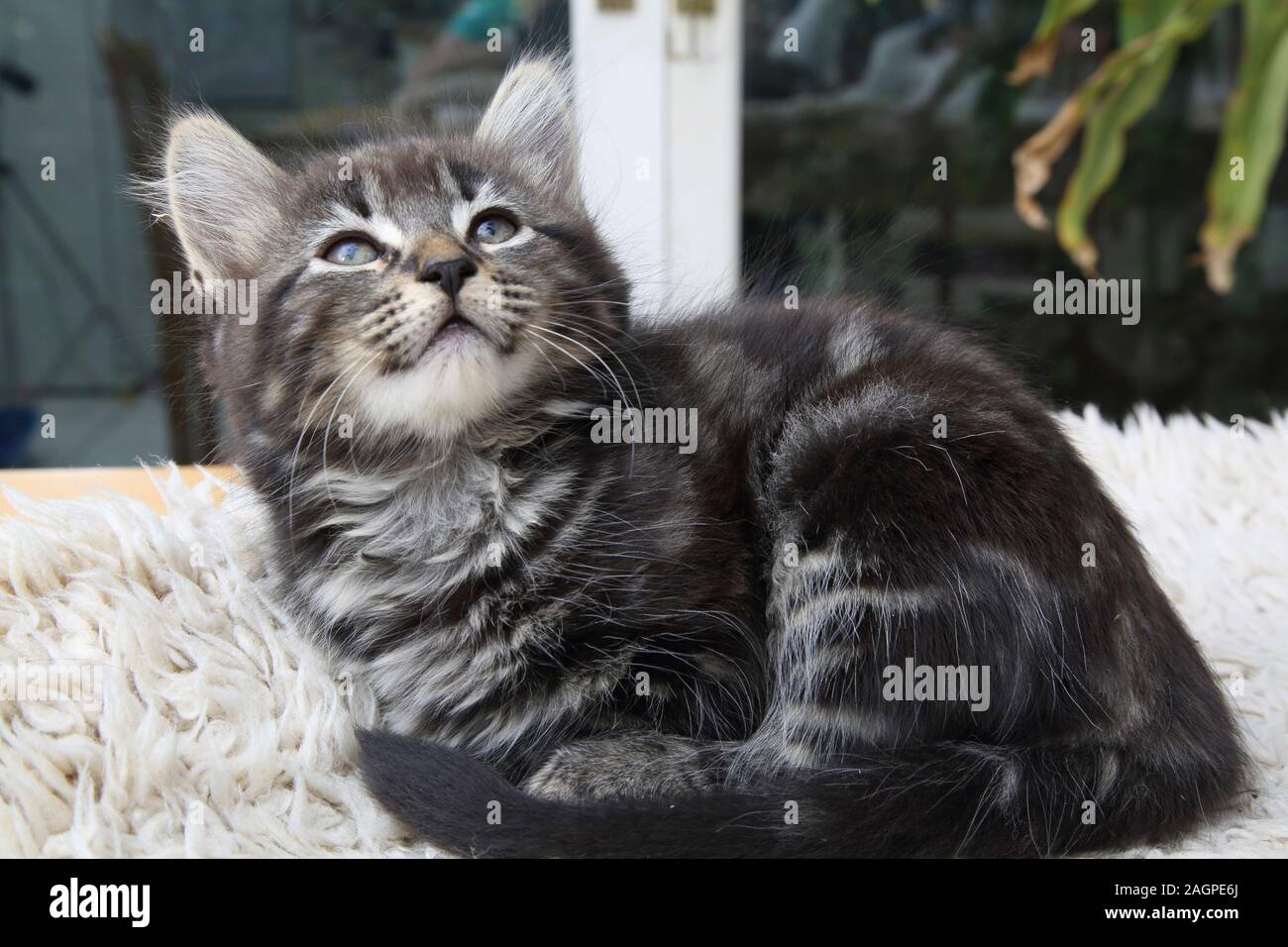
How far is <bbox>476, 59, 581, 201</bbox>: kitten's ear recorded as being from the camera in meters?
1.94

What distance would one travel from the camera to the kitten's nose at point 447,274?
1.44 meters

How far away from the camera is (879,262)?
2.49m

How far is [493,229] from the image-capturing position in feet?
5.37

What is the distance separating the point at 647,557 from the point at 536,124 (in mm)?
836

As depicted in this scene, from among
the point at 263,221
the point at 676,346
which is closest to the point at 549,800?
the point at 676,346

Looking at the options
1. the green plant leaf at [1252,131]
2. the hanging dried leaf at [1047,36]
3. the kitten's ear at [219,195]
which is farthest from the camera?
the hanging dried leaf at [1047,36]

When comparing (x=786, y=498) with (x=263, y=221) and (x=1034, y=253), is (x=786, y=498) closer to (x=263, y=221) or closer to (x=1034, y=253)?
(x=263, y=221)

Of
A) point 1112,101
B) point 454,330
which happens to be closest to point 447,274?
point 454,330

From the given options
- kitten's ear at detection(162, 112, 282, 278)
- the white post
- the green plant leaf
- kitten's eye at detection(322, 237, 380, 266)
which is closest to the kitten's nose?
kitten's eye at detection(322, 237, 380, 266)

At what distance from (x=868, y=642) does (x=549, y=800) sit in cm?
43

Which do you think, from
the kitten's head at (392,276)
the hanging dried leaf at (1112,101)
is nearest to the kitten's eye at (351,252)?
the kitten's head at (392,276)

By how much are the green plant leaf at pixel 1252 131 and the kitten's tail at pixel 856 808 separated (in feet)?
3.24

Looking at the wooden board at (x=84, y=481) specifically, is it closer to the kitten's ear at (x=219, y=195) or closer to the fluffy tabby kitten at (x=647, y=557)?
the kitten's ear at (x=219, y=195)

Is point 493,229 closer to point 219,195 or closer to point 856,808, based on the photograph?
point 219,195
